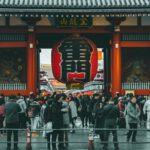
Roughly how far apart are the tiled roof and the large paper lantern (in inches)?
65.8

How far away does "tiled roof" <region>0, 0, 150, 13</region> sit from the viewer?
31.0 meters

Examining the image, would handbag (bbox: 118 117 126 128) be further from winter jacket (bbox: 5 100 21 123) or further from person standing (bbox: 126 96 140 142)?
winter jacket (bbox: 5 100 21 123)

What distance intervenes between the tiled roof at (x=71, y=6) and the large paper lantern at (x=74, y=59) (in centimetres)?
167

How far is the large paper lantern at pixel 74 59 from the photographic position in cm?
3197

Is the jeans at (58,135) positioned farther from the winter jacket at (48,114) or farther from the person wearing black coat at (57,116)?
the winter jacket at (48,114)

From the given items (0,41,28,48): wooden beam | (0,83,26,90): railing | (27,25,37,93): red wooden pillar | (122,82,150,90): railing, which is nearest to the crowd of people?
(27,25,37,93): red wooden pillar

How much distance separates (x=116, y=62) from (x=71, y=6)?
144 inches

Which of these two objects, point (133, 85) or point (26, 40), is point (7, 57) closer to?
point (26, 40)

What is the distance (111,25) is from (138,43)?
A: 1707mm

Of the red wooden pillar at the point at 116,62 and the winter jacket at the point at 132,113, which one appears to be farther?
the red wooden pillar at the point at 116,62

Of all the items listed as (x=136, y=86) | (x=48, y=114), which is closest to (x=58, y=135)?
(x=48, y=114)

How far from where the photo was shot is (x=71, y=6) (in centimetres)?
3141

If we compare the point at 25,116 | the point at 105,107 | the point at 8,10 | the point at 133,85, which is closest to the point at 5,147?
the point at 105,107

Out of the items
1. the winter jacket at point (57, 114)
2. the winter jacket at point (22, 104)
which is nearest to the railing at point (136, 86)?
the winter jacket at point (22, 104)
